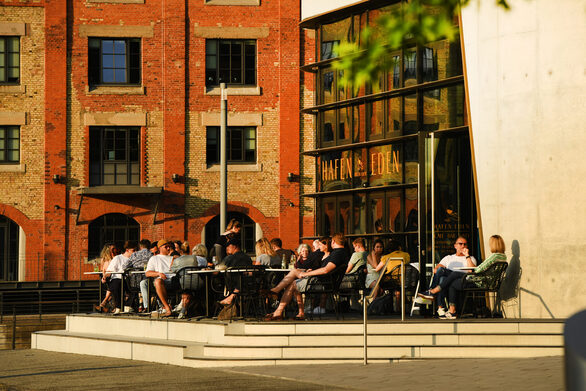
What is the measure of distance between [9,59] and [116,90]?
351cm

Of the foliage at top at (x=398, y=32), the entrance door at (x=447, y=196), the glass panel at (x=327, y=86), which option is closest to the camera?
the foliage at top at (x=398, y=32)

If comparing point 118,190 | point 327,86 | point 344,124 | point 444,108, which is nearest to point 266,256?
point 444,108

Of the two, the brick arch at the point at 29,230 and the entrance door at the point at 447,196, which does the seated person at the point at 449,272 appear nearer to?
the entrance door at the point at 447,196

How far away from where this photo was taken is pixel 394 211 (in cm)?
1988

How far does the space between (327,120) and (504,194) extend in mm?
7405

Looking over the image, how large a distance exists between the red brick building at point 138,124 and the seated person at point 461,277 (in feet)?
58.2

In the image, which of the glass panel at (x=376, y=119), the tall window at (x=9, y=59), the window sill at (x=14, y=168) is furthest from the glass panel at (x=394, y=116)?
the tall window at (x=9, y=59)

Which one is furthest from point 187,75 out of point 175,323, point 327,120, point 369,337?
point 369,337

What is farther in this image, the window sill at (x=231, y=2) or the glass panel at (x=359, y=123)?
the window sill at (x=231, y=2)

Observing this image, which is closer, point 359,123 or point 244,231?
point 359,123

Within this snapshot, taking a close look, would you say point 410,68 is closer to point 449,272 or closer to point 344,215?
point 344,215

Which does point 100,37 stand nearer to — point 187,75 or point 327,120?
point 187,75

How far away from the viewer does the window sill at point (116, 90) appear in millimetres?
31844

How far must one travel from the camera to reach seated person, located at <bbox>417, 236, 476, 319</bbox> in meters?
14.4
